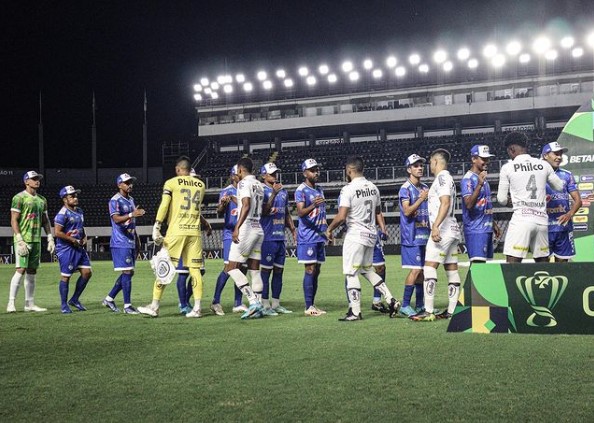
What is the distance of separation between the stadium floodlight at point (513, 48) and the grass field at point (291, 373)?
44.9m

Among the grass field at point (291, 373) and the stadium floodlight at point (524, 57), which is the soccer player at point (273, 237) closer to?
the grass field at point (291, 373)

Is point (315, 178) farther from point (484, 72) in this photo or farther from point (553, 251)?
point (484, 72)

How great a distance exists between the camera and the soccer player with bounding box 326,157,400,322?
29.2 feet

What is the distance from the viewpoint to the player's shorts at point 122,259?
429 inches

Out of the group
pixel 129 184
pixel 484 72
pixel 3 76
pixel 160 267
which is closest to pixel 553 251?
pixel 160 267

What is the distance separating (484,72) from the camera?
51031 millimetres

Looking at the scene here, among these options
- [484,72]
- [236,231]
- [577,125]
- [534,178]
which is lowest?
[236,231]

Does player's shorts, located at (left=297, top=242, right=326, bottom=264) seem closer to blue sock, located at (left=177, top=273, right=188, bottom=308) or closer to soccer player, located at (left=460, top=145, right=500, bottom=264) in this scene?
blue sock, located at (left=177, top=273, right=188, bottom=308)

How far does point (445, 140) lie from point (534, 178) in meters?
41.7

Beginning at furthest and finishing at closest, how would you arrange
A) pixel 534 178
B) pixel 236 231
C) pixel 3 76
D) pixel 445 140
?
pixel 3 76
pixel 445 140
pixel 236 231
pixel 534 178

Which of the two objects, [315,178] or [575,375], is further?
[315,178]

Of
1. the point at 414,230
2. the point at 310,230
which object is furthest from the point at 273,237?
the point at 414,230

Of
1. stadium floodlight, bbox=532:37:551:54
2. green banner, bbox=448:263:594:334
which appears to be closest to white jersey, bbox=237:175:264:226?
green banner, bbox=448:263:594:334

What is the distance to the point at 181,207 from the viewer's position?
9703mm
